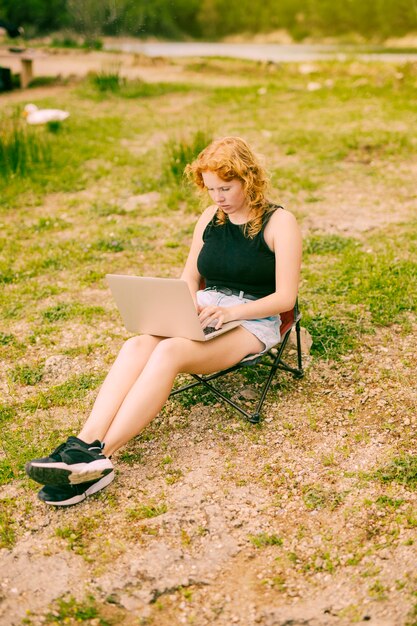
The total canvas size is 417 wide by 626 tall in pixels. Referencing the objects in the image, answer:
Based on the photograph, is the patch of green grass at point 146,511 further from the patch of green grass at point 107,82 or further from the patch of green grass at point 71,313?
the patch of green grass at point 107,82

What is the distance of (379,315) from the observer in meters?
4.23

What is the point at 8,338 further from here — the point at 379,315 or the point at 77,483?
the point at 379,315

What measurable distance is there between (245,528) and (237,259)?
128cm

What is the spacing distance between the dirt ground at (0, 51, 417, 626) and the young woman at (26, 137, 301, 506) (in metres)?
0.25

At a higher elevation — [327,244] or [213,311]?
[213,311]

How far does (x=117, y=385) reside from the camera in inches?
117

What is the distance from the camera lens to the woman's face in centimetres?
314

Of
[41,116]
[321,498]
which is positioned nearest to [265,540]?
[321,498]

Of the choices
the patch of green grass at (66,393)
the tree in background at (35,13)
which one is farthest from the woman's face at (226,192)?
the tree in background at (35,13)

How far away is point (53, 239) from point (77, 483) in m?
3.37

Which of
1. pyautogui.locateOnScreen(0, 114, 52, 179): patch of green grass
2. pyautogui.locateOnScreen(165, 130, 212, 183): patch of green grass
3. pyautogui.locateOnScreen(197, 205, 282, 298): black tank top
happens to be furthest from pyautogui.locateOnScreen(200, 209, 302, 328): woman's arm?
pyautogui.locateOnScreen(0, 114, 52, 179): patch of green grass

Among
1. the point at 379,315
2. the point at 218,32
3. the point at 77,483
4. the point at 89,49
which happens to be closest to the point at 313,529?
the point at 77,483

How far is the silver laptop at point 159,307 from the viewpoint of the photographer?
2.87m

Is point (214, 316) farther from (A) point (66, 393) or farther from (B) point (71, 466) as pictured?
(A) point (66, 393)
